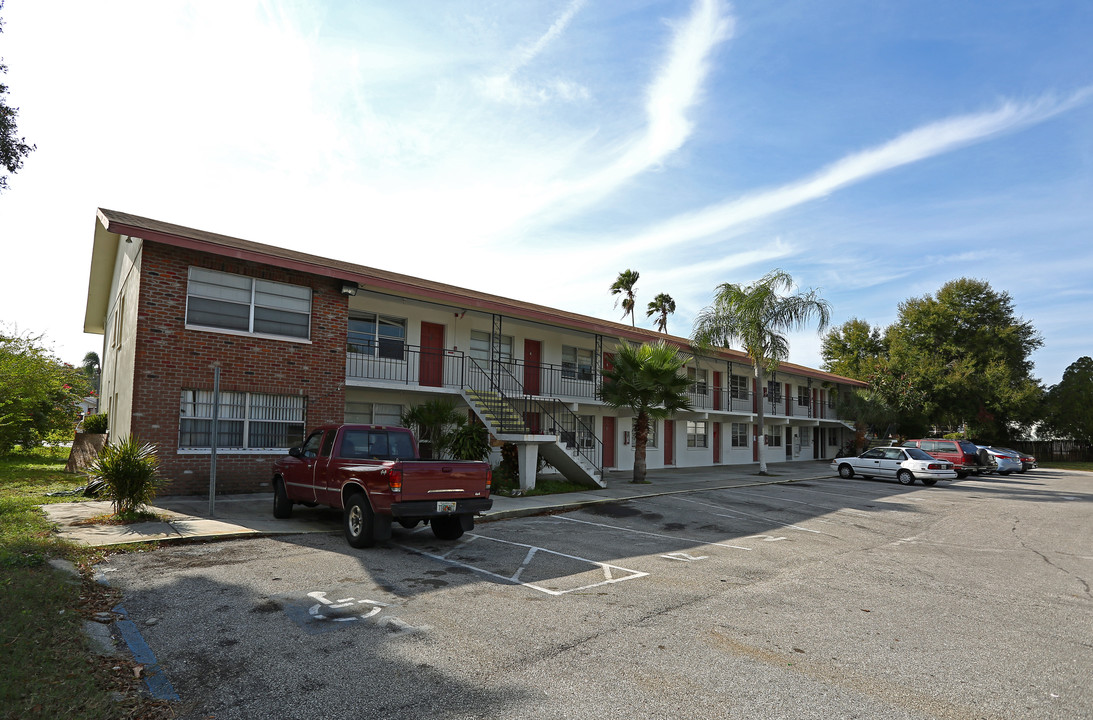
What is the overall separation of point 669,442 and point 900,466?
939 centimetres

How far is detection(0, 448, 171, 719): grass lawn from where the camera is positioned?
3.81 m

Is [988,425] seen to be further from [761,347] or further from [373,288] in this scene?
[373,288]

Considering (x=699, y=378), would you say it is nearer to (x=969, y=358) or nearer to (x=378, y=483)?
(x=378, y=483)

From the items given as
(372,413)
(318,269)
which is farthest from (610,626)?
(372,413)

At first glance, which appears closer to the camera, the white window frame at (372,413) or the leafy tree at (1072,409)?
the white window frame at (372,413)

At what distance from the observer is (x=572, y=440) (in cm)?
2216

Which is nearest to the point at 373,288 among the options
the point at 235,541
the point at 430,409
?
the point at 430,409

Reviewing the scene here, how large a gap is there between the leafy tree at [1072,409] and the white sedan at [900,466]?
1248 inches

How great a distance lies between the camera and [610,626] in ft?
19.4

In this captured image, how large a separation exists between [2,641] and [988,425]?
5482 cm

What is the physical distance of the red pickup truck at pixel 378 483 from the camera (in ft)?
28.7

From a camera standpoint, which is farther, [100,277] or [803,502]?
[100,277]

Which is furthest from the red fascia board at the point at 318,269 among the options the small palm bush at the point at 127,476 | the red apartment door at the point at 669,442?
the red apartment door at the point at 669,442

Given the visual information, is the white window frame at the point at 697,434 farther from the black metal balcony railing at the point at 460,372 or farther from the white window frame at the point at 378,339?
the white window frame at the point at 378,339
